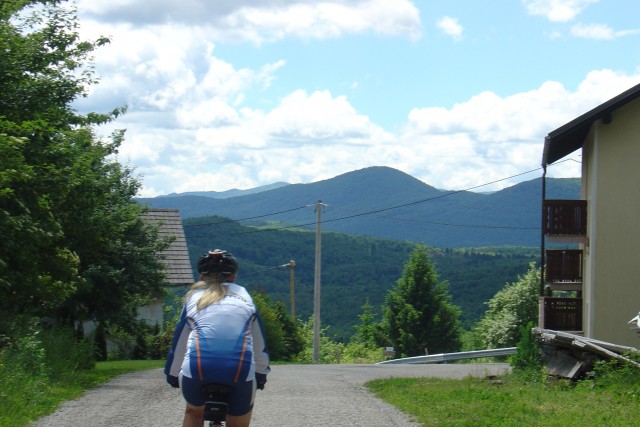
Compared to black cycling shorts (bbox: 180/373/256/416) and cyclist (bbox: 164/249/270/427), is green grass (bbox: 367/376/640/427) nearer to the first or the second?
cyclist (bbox: 164/249/270/427)

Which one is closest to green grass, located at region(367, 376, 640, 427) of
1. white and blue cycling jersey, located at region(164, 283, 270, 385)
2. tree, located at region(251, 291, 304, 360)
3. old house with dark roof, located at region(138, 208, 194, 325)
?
white and blue cycling jersey, located at region(164, 283, 270, 385)

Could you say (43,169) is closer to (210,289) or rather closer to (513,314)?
(210,289)

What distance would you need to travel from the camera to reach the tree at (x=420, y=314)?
60.4 metres

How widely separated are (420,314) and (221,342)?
5590 centimetres

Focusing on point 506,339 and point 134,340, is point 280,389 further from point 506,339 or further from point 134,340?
point 506,339

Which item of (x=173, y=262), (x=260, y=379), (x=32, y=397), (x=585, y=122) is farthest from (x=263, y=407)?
(x=173, y=262)

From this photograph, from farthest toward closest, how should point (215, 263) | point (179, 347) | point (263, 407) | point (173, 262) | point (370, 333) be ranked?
point (370, 333) < point (173, 262) < point (263, 407) < point (215, 263) < point (179, 347)

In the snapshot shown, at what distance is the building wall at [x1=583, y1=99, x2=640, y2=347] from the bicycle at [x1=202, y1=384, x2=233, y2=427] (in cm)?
1690

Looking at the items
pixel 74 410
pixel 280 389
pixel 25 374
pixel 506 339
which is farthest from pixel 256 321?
pixel 506 339

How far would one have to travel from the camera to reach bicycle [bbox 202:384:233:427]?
546cm

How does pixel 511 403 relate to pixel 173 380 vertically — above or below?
below

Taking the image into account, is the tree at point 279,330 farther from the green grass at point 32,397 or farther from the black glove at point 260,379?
the black glove at point 260,379

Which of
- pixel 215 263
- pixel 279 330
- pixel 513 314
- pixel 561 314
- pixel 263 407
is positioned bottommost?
pixel 513 314

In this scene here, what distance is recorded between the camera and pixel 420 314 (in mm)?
60719
